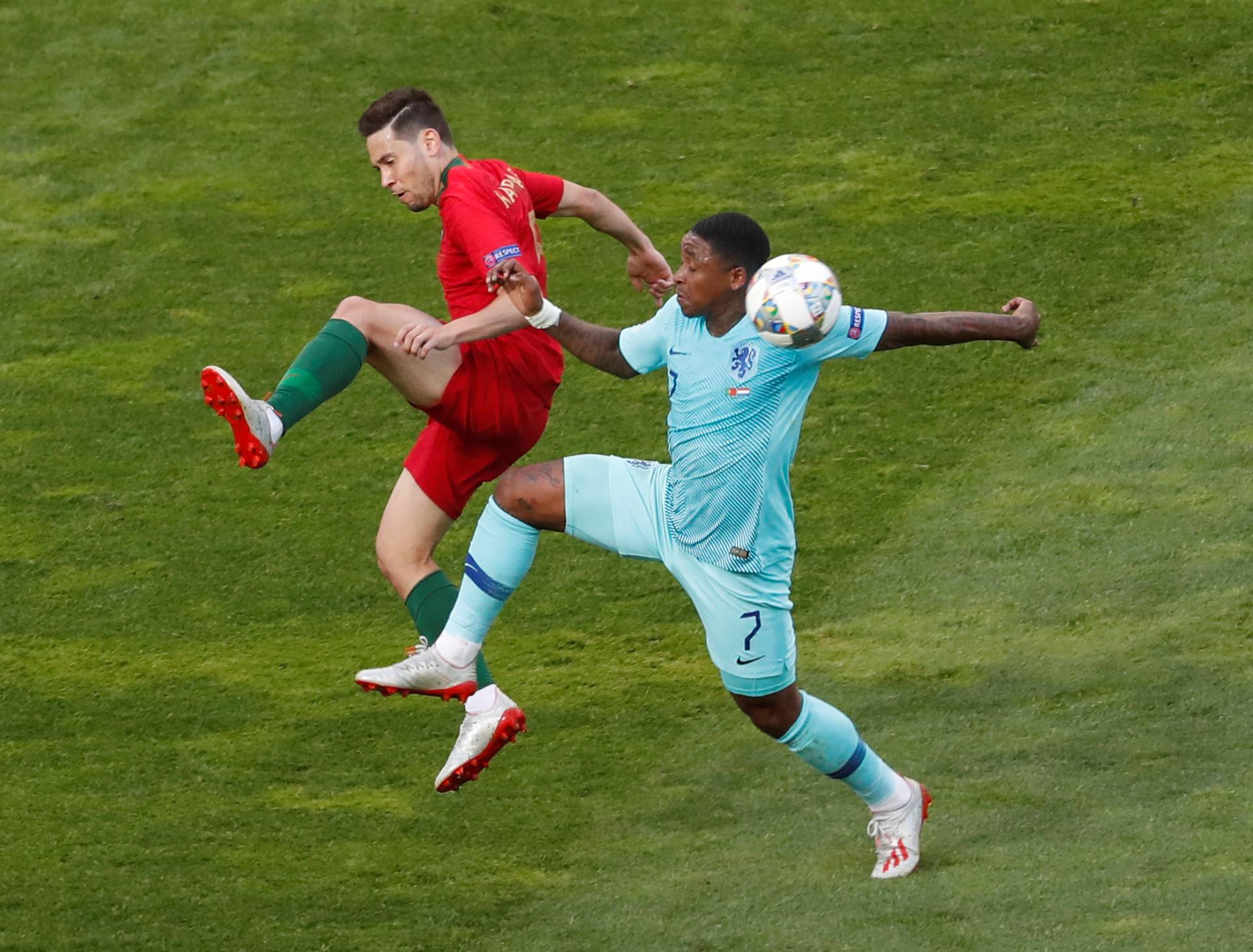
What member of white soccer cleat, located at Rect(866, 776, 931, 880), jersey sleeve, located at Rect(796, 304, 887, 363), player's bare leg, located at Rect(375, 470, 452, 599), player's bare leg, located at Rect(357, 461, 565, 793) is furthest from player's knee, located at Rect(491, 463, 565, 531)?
white soccer cleat, located at Rect(866, 776, 931, 880)

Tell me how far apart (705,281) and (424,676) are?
5.50 ft

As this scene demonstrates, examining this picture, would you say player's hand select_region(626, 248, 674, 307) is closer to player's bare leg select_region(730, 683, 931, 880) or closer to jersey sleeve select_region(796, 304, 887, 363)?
jersey sleeve select_region(796, 304, 887, 363)

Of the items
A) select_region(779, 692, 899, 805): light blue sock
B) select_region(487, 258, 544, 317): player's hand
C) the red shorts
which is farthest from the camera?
the red shorts

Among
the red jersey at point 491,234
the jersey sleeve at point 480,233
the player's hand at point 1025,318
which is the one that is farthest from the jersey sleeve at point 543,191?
the player's hand at point 1025,318

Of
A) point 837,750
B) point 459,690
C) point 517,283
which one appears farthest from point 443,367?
point 837,750

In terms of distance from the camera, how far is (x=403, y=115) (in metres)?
6.18

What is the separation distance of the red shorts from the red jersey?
0.04 m

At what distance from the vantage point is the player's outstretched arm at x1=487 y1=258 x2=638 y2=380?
224 inches

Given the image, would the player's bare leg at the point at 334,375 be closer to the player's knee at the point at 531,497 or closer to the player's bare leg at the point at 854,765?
Result: the player's knee at the point at 531,497

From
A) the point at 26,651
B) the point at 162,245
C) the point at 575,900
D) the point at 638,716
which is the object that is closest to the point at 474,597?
the point at 575,900

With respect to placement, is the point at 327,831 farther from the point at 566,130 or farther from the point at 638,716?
the point at 566,130

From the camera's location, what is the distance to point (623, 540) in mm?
6000

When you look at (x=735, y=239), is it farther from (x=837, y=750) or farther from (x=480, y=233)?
(x=837, y=750)

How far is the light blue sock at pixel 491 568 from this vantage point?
6.11 metres
